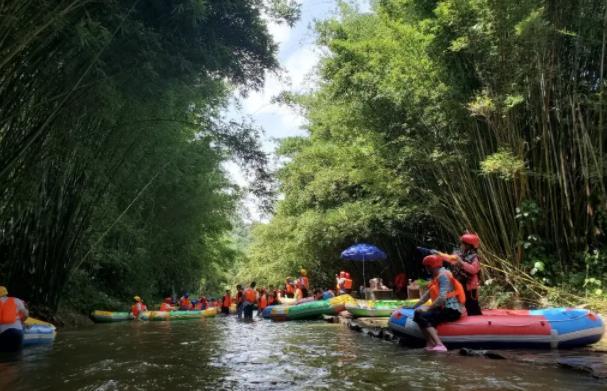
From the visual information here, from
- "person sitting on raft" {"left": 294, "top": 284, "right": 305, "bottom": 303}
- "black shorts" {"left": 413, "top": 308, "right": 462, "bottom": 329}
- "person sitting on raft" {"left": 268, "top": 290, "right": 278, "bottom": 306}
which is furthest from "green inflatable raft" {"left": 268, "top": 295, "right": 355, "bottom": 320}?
"black shorts" {"left": 413, "top": 308, "right": 462, "bottom": 329}

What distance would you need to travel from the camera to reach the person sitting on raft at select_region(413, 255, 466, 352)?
6.12 metres

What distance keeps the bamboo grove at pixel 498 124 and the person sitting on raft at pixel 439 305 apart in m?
2.16

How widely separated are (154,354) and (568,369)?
5171 millimetres

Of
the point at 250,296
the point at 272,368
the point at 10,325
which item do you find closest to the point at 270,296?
the point at 250,296

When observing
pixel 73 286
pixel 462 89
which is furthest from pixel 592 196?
pixel 73 286

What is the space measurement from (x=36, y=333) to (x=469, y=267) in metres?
6.81

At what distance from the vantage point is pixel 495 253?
875 centimetres

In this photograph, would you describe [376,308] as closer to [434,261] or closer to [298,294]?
[298,294]

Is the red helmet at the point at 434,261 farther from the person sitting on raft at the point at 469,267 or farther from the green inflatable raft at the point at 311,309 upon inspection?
the green inflatable raft at the point at 311,309

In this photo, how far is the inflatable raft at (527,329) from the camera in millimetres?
5734

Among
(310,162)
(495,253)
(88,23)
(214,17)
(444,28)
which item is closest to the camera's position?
(88,23)

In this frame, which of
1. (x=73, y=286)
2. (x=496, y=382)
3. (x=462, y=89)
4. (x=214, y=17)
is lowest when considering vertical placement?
(x=496, y=382)

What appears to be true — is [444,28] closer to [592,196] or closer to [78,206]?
[592,196]

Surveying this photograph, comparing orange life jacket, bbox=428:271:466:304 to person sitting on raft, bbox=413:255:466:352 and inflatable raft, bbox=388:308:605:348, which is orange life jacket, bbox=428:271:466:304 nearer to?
person sitting on raft, bbox=413:255:466:352
